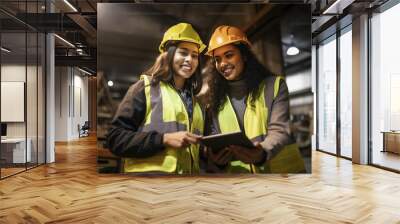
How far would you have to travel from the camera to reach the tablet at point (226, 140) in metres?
6.57

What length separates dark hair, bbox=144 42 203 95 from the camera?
668 cm

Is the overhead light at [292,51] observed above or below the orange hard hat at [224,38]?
below

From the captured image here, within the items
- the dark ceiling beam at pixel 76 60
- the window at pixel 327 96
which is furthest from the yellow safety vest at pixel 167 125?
the dark ceiling beam at pixel 76 60

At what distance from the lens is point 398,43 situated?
284 inches

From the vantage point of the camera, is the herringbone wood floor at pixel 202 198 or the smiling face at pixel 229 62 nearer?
the herringbone wood floor at pixel 202 198

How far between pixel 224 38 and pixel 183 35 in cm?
73

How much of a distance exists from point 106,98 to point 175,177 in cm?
186

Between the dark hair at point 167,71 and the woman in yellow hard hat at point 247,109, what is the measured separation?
271mm

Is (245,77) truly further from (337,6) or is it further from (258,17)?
(337,6)

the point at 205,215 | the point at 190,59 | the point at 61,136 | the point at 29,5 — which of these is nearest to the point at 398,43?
the point at 190,59

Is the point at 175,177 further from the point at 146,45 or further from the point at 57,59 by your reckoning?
the point at 57,59

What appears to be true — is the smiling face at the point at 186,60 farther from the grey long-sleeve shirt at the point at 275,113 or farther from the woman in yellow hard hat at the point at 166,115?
the grey long-sleeve shirt at the point at 275,113

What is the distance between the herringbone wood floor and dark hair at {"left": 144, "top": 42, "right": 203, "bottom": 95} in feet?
5.49

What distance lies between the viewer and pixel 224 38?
22.1 ft
